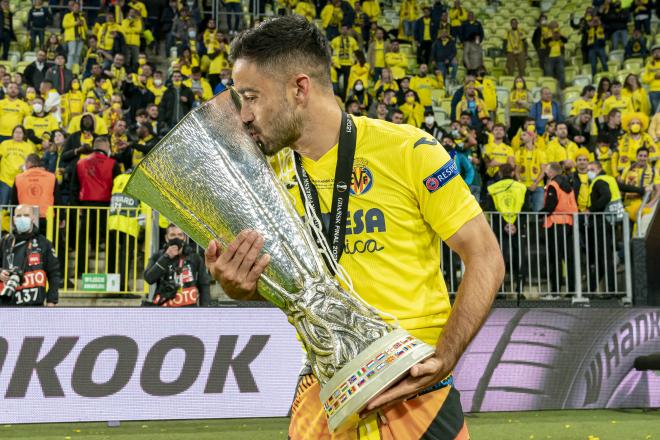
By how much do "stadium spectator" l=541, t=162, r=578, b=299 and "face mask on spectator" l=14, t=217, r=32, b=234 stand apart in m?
6.50

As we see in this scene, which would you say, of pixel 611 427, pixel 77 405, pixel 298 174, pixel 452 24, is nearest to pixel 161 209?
pixel 298 174

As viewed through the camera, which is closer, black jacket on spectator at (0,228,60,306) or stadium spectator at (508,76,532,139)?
black jacket on spectator at (0,228,60,306)

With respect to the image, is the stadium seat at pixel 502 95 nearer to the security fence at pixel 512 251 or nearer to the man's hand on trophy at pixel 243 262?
the security fence at pixel 512 251

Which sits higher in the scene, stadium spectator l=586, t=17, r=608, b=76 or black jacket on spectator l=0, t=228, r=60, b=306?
stadium spectator l=586, t=17, r=608, b=76

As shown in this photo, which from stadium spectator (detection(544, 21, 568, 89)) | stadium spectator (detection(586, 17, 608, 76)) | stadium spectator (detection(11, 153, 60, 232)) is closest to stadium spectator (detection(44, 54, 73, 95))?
stadium spectator (detection(11, 153, 60, 232))

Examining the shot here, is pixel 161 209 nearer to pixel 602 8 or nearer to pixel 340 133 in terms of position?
pixel 340 133

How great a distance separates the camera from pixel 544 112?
621 inches

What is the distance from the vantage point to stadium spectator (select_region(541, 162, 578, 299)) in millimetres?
10758

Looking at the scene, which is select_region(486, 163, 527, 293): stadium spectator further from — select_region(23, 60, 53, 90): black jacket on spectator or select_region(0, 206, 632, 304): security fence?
select_region(23, 60, 53, 90): black jacket on spectator

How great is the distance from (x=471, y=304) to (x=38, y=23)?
1730cm

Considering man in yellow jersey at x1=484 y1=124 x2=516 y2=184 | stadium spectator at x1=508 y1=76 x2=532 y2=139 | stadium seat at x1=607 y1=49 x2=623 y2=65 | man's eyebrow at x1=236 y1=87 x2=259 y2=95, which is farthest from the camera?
stadium seat at x1=607 y1=49 x2=623 y2=65

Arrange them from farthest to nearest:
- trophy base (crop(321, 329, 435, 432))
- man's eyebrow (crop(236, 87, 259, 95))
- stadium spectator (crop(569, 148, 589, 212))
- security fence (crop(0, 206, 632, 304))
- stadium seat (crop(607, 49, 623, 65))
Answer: stadium seat (crop(607, 49, 623, 65))
stadium spectator (crop(569, 148, 589, 212))
security fence (crop(0, 206, 632, 304))
man's eyebrow (crop(236, 87, 259, 95))
trophy base (crop(321, 329, 435, 432))

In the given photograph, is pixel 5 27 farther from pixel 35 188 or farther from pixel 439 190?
pixel 439 190

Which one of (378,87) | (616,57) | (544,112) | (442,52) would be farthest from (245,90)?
(616,57)
